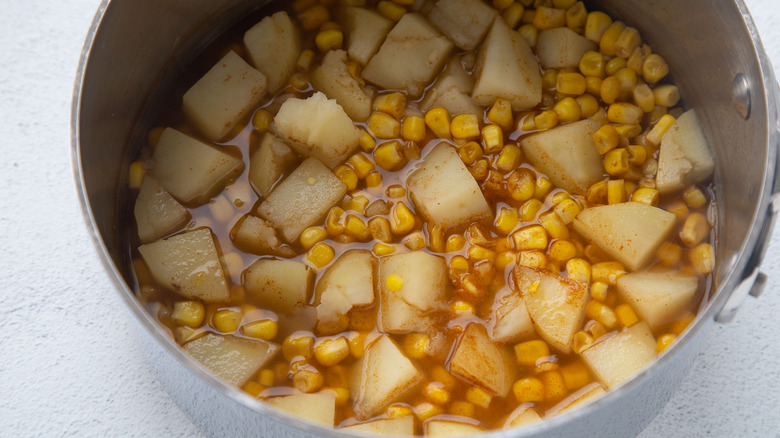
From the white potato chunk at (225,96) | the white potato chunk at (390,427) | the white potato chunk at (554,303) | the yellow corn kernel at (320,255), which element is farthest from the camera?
the white potato chunk at (225,96)

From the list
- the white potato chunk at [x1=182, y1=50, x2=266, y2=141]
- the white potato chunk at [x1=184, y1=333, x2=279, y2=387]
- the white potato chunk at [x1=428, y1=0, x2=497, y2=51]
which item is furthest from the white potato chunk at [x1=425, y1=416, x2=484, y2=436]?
the white potato chunk at [x1=428, y1=0, x2=497, y2=51]

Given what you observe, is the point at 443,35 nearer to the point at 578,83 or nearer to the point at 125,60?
the point at 578,83

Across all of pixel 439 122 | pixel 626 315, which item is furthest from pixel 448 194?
pixel 626 315

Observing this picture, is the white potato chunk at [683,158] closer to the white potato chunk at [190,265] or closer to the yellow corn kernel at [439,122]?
the yellow corn kernel at [439,122]

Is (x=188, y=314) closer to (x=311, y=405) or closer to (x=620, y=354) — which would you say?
(x=311, y=405)

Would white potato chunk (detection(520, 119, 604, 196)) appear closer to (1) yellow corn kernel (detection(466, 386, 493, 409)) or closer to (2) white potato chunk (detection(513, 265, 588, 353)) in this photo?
(2) white potato chunk (detection(513, 265, 588, 353))

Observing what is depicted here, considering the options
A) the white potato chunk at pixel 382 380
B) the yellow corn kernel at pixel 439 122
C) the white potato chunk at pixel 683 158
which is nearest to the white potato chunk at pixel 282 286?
the white potato chunk at pixel 382 380
